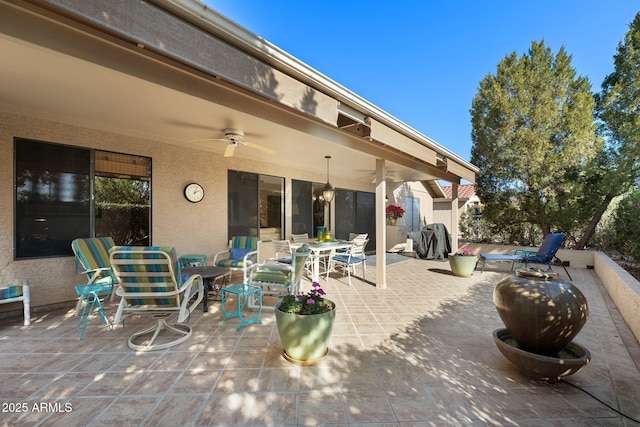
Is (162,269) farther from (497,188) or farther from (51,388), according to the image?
(497,188)

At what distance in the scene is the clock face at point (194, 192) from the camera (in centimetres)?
491

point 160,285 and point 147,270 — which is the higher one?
point 147,270

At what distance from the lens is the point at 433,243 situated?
26.9 ft

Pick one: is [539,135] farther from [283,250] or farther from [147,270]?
[147,270]

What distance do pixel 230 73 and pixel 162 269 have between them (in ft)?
5.99

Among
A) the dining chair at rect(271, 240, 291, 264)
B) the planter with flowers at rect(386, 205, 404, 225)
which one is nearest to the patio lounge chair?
A: the dining chair at rect(271, 240, 291, 264)

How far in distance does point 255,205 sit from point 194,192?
54.5 inches

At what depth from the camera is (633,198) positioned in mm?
5867

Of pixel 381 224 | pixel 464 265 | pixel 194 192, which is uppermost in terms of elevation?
pixel 194 192

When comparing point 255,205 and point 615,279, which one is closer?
point 615,279

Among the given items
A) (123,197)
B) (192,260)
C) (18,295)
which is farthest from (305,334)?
(123,197)

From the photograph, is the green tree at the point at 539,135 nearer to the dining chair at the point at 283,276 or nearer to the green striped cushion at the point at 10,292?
the dining chair at the point at 283,276

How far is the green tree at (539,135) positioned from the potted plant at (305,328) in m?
7.81

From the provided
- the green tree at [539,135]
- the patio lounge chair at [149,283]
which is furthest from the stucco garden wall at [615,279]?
the patio lounge chair at [149,283]
